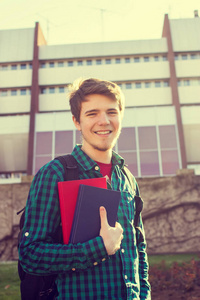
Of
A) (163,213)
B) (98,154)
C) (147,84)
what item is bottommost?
(163,213)

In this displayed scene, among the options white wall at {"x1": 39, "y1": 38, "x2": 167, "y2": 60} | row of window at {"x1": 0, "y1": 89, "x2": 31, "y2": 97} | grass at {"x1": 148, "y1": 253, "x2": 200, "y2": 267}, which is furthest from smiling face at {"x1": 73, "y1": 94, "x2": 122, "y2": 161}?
row of window at {"x1": 0, "y1": 89, "x2": 31, "y2": 97}

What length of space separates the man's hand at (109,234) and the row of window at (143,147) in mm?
16833

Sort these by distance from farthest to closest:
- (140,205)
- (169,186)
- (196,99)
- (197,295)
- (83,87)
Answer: (196,99)
(169,186)
(197,295)
(140,205)
(83,87)

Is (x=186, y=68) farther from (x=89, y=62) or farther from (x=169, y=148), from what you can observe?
(x=89, y=62)

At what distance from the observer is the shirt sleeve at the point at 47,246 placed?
126 cm

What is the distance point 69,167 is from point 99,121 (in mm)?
340

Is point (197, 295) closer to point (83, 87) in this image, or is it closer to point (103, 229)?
point (103, 229)

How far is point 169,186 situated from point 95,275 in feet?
17.0

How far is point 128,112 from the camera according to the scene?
18.8 m

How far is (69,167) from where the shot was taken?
1.50 metres

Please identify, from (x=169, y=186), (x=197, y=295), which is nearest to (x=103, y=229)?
(x=197, y=295)

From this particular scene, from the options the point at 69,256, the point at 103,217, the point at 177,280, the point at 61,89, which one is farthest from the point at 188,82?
the point at 69,256

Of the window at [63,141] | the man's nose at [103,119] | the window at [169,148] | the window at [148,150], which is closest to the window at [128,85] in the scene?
the window at [148,150]

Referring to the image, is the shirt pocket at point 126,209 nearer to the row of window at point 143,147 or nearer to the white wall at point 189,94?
the row of window at point 143,147
